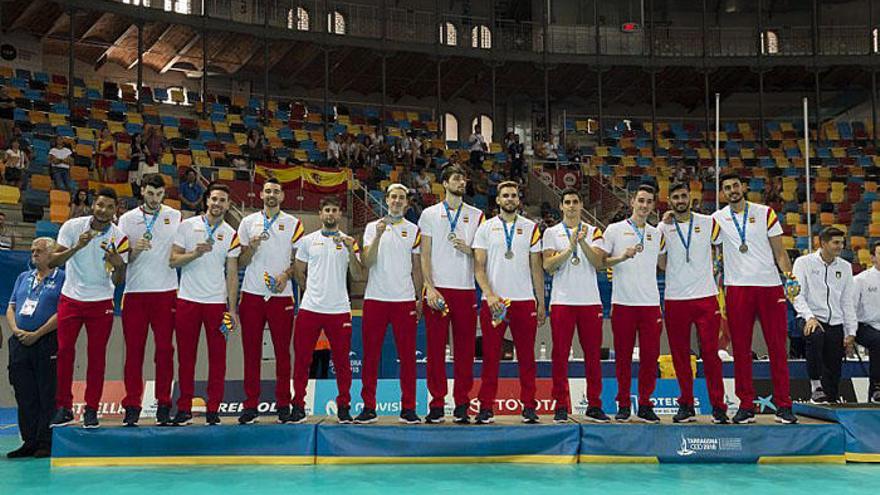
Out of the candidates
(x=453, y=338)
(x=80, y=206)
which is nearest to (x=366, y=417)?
(x=453, y=338)

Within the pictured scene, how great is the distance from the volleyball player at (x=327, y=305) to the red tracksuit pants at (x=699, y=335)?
3.11 m

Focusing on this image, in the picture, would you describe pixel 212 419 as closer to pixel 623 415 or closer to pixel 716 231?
pixel 623 415

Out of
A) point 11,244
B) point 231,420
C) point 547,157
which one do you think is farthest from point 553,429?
point 547,157

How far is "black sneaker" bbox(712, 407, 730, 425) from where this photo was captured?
7.91 meters

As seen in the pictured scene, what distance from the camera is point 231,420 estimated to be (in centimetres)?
820

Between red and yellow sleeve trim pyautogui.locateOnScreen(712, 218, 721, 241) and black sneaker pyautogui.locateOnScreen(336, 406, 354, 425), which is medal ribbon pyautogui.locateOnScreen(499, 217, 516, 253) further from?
black sneaker pyautogui.locateOnScreen(336, 406, 354, 425)

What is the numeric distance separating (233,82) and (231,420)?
24.6m

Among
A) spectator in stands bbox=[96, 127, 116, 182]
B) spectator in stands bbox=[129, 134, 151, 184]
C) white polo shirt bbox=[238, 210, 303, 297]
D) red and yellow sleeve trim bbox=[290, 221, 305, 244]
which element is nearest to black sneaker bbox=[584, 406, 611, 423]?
white polo shirt bbox=[238, 210, 303, 297]

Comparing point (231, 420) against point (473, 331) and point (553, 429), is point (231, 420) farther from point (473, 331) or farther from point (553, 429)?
point (553, 429)

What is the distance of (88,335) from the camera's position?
776 cm

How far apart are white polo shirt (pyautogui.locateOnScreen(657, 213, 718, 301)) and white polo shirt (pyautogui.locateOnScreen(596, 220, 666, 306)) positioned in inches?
5.5

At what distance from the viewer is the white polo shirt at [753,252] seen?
796 cm

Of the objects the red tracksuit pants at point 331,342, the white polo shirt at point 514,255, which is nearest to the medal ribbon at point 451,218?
the white polo shirt at point 514,255

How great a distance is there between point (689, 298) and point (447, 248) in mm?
2343
